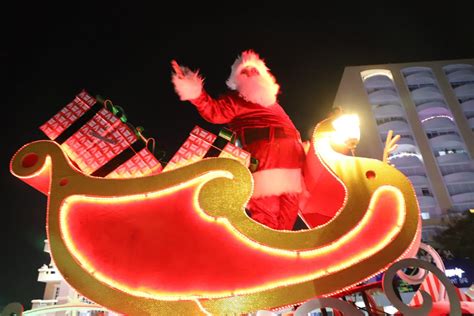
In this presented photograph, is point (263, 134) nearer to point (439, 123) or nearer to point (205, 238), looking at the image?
point (205, 238)

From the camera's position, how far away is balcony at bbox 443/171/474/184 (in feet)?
111

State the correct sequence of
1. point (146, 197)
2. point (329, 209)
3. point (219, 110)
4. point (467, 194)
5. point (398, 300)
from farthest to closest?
point (467, 194)
point (219, 110)
point (329, 209)
point (146, 197)
point (398, 300)

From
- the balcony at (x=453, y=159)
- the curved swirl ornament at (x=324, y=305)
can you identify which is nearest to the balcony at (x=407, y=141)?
the balcony at (x=453, y=159)

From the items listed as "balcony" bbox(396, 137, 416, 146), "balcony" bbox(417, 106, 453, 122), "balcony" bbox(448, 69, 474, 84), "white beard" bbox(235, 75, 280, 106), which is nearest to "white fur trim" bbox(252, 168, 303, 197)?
"white beard" bbox(235, 75, 280, 106)

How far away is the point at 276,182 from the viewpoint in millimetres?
5395

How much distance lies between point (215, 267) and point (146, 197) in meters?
1.13

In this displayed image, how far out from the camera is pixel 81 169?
15.7 feet

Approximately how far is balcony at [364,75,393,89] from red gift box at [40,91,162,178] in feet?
124

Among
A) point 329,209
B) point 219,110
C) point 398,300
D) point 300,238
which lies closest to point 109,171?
point 219,110

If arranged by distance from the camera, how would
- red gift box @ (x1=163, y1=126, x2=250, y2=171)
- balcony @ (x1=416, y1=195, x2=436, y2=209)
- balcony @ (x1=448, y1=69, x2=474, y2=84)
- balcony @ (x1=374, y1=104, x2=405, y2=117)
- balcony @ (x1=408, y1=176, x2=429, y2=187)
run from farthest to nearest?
balcony @ (x1=448, y1=69, x2=474, y2=84) → balcony @ (x1=374, y1=104, x2=405, y2=117) → balcony @ (x1=408, y1=176, x2=429, y2=187) → balcony @ (x1=416, y1=195, x2=436, y2=209) → red gift box @ (x1=163, y1=126, x2=250, y2=171)

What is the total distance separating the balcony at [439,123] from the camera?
1466 inches

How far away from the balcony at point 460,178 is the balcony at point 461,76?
10.7 meters

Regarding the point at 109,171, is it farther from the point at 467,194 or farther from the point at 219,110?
the point at 467,194

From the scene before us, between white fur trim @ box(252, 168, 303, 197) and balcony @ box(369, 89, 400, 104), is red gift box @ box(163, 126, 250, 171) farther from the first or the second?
balcony @ box(369, 89, 400, 104)
